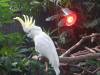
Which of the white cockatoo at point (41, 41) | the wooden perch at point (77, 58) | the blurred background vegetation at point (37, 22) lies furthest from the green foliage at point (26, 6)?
the wooden perch at point (77, 58)

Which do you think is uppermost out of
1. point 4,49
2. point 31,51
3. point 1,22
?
point 1,22

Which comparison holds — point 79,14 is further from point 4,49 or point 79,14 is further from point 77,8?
point 4,49

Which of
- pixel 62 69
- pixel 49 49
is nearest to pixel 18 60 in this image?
pixel 62 69

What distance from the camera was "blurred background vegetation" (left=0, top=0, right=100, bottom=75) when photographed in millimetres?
4246

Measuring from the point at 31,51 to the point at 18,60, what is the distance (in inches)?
27.8

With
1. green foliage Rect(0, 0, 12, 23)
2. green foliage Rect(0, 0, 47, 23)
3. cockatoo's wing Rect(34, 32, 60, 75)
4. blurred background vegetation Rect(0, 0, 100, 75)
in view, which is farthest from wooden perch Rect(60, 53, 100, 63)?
green foliage Rect(0, 0, 47, 23)

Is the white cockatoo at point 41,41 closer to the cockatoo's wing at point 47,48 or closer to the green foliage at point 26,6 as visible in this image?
the cockatoo's wing at point 47,48

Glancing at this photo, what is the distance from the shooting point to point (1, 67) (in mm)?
4152

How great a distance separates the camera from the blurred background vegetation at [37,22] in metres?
4.25

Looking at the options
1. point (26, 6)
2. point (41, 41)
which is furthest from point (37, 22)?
point (41, 41)

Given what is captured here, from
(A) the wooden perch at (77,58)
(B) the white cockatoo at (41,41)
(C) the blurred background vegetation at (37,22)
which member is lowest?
(C) the blurred background vegetation at (37,22)

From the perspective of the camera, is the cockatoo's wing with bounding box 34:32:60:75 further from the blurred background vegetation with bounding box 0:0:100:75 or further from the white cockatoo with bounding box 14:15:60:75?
the blurred background vegetation with bounding box 0:0:100:75

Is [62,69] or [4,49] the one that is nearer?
[62,69]

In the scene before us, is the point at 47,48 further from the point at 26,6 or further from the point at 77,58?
the point at 26,6
